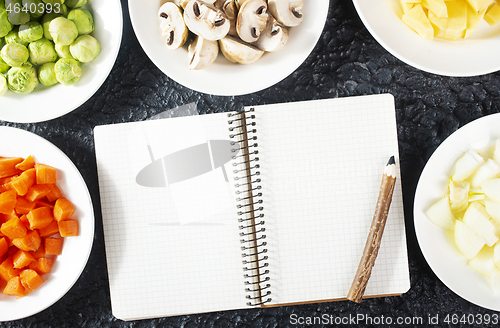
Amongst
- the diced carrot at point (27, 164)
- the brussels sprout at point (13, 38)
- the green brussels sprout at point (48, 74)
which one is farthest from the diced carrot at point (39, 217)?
the brussels sprout at point (13, 38)

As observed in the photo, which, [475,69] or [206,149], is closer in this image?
[475,69]

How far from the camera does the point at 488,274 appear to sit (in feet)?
3.55

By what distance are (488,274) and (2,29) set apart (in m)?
1.54

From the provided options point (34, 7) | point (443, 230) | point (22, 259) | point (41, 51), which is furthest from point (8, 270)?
point (443, 230)

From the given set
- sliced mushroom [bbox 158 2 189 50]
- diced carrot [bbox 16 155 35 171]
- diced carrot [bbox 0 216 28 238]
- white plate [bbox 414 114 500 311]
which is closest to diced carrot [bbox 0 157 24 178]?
diced carrot [bbox 16 155 35 171]

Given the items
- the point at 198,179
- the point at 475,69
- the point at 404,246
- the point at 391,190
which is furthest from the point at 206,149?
the point at 475,69

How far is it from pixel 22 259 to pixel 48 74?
0.54m

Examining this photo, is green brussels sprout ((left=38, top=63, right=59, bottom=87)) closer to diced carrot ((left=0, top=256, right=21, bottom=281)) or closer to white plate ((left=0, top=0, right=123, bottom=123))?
white plate ((left=0, top=0, right=123, bottom=123))

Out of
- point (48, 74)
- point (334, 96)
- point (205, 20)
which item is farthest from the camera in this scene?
point (334, 96)

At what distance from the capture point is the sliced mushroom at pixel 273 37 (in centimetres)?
95

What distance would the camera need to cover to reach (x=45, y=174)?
1054mm

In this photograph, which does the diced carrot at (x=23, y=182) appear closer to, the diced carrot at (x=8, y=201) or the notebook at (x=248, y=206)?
the diced carrot at (x=8, y=201)

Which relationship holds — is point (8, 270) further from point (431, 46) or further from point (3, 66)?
point (431, 46)

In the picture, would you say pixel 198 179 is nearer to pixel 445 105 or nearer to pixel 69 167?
pixel 69 167
